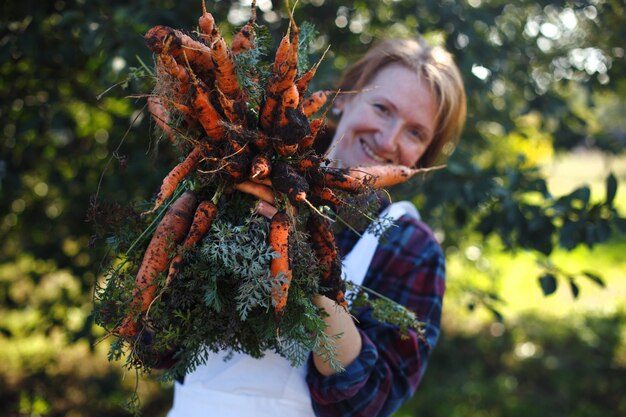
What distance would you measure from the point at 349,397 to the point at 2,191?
1791 mm

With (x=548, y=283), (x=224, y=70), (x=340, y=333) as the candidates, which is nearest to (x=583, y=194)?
(x=548, y=283)

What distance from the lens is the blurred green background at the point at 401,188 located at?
2027 mm

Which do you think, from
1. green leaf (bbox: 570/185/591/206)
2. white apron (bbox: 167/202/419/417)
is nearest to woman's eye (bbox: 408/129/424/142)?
white apron (bbox: 167/202/419/417)

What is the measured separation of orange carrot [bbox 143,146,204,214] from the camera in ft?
3.56

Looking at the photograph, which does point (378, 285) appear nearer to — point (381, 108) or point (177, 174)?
point (381, 108)

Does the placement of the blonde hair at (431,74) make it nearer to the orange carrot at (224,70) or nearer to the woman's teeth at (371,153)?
the woman's teeth at (371,153)

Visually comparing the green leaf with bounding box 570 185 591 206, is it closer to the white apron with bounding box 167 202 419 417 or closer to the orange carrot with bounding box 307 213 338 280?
the white apron with bounding box 167 202 419 417

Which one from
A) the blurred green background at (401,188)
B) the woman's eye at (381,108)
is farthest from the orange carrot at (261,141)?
the woman's eye at (381,108)

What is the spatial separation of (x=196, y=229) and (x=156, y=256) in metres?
0.10

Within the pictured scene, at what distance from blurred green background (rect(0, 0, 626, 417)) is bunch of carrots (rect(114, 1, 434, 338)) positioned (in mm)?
149

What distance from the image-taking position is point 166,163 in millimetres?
2330

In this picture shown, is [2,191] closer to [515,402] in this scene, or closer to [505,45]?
[505,45]

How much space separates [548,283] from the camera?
82.7 inches

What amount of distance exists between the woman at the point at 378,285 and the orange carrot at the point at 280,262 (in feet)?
0.64
